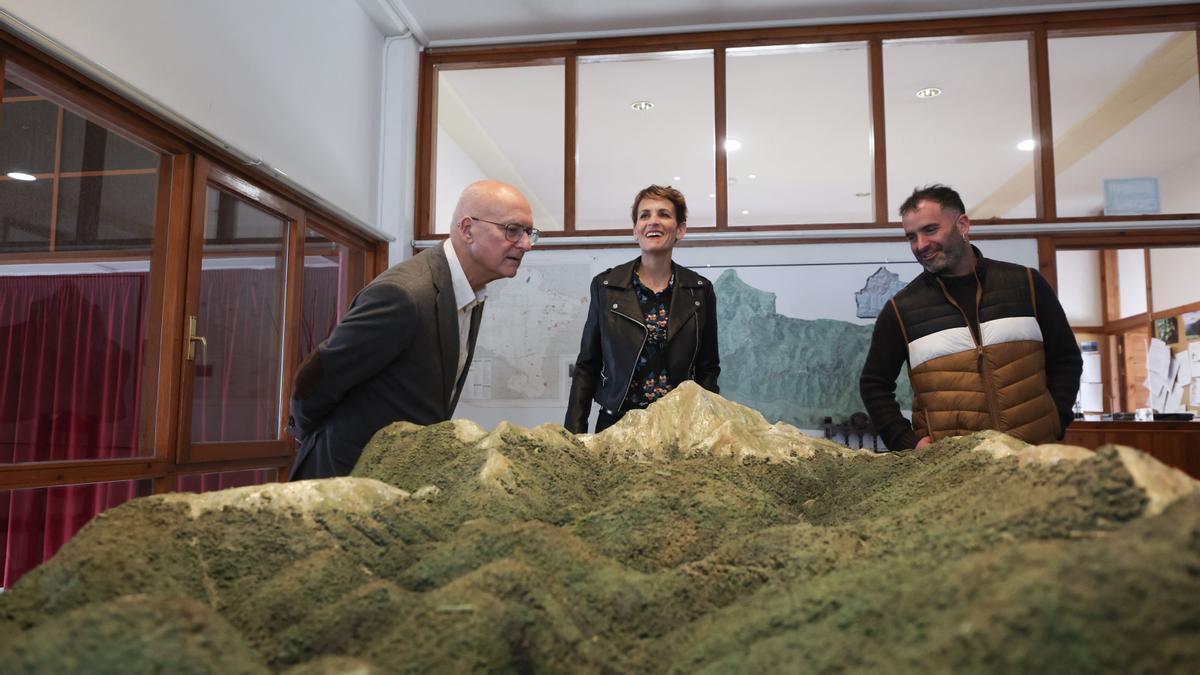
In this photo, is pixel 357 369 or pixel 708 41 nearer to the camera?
pixel 357 369

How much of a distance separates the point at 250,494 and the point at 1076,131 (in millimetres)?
4748

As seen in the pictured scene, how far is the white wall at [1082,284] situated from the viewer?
6.25m

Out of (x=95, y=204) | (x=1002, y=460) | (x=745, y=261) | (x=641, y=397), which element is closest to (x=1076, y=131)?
(x=745, y=261)

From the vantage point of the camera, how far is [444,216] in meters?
4.81

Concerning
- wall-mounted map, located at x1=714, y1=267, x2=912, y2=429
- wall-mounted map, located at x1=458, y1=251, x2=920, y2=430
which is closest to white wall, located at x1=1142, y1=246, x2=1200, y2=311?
wall-mounted map, located at x1=458, y1=251, x2=920, y2=430

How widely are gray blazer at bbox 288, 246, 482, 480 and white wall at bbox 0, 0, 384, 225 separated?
1433 millimetres

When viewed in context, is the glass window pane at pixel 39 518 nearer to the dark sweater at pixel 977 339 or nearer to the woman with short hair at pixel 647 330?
the woman with short hair at pixel 647 330

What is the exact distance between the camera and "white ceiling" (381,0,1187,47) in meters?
4.31

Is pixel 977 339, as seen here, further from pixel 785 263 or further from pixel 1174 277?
pixel 1174 277

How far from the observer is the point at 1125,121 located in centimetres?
434

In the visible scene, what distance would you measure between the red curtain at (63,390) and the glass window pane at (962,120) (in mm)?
3727

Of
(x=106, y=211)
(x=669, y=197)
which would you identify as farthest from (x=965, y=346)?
(x=106, y=211)

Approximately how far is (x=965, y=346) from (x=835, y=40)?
2.80m

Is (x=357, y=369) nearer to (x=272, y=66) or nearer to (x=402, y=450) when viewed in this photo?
(x=402, y=450)
